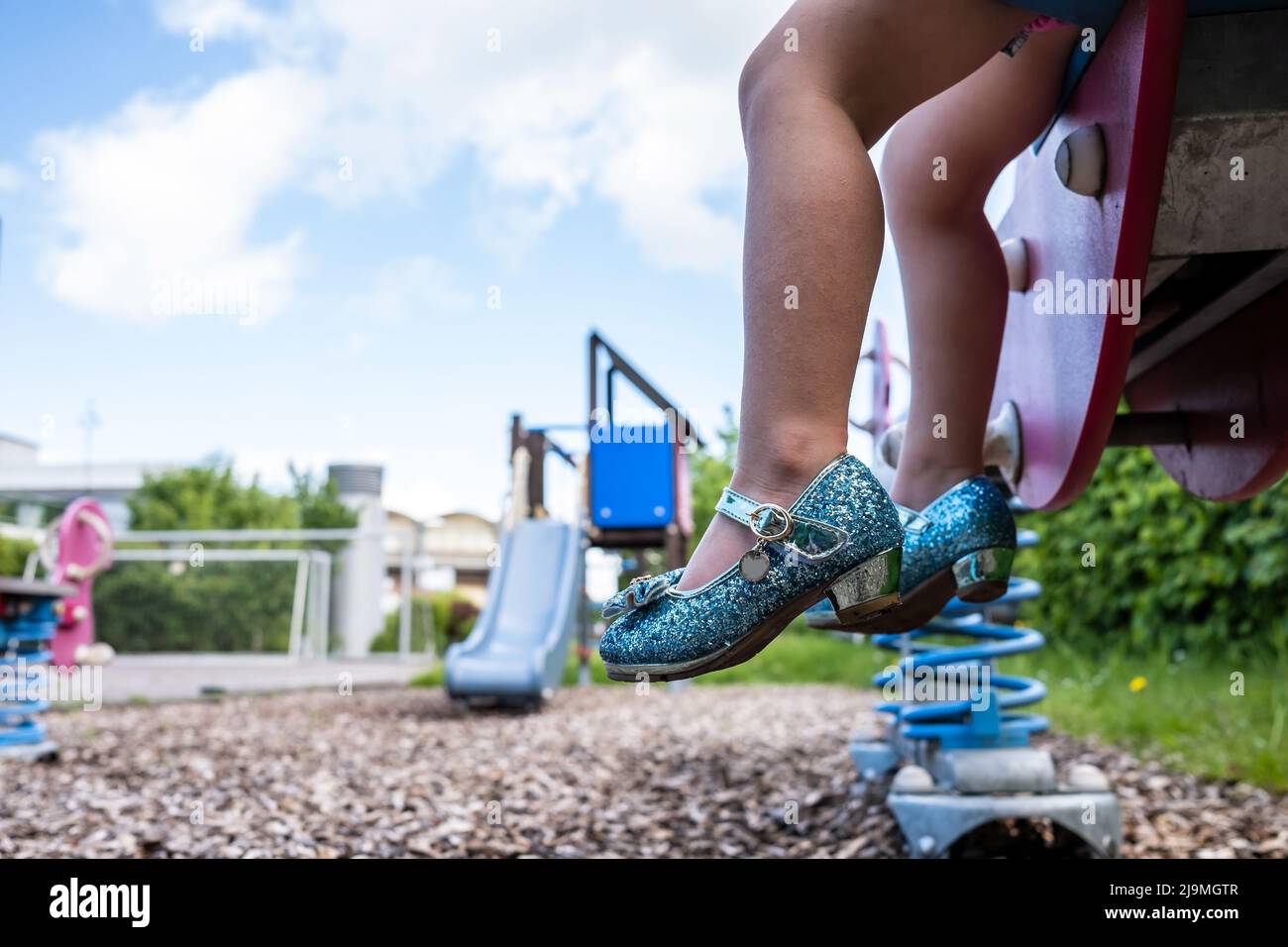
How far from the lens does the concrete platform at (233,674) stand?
19.7 ft

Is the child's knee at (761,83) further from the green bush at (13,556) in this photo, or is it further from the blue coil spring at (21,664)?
the green bush at (13,556)

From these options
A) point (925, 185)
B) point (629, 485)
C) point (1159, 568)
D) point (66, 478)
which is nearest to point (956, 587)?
point (925, 185)

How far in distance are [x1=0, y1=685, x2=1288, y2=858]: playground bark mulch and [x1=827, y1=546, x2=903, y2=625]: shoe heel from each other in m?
1.30

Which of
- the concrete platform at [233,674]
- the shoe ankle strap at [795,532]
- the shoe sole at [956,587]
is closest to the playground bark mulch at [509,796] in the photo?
the shoe sole at [956,587]

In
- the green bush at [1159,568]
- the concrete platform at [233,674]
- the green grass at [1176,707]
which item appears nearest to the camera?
the green grass at [1176,707]

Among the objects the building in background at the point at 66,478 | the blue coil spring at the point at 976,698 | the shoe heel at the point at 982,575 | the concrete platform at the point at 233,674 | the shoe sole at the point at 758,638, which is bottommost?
the concrete platform at the point at 233,674

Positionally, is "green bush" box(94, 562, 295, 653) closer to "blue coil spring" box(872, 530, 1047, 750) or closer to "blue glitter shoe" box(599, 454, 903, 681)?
"blue coil spring" box(872, 530, 1047, 750)

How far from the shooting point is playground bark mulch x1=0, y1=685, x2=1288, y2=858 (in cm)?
196

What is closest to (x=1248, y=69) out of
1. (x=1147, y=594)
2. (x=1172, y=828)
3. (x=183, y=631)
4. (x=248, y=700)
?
(x=1172, y=828)

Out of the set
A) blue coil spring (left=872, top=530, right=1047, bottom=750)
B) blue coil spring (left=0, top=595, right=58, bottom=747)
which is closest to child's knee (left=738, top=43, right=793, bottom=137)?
blue coil spring (left=872, top=530, right=1047, bottom=750)

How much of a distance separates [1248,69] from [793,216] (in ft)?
1.43

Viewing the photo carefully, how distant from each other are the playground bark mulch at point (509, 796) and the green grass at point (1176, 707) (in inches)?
3.7

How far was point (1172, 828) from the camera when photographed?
2018 mm

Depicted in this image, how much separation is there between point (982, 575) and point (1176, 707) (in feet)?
8.35
